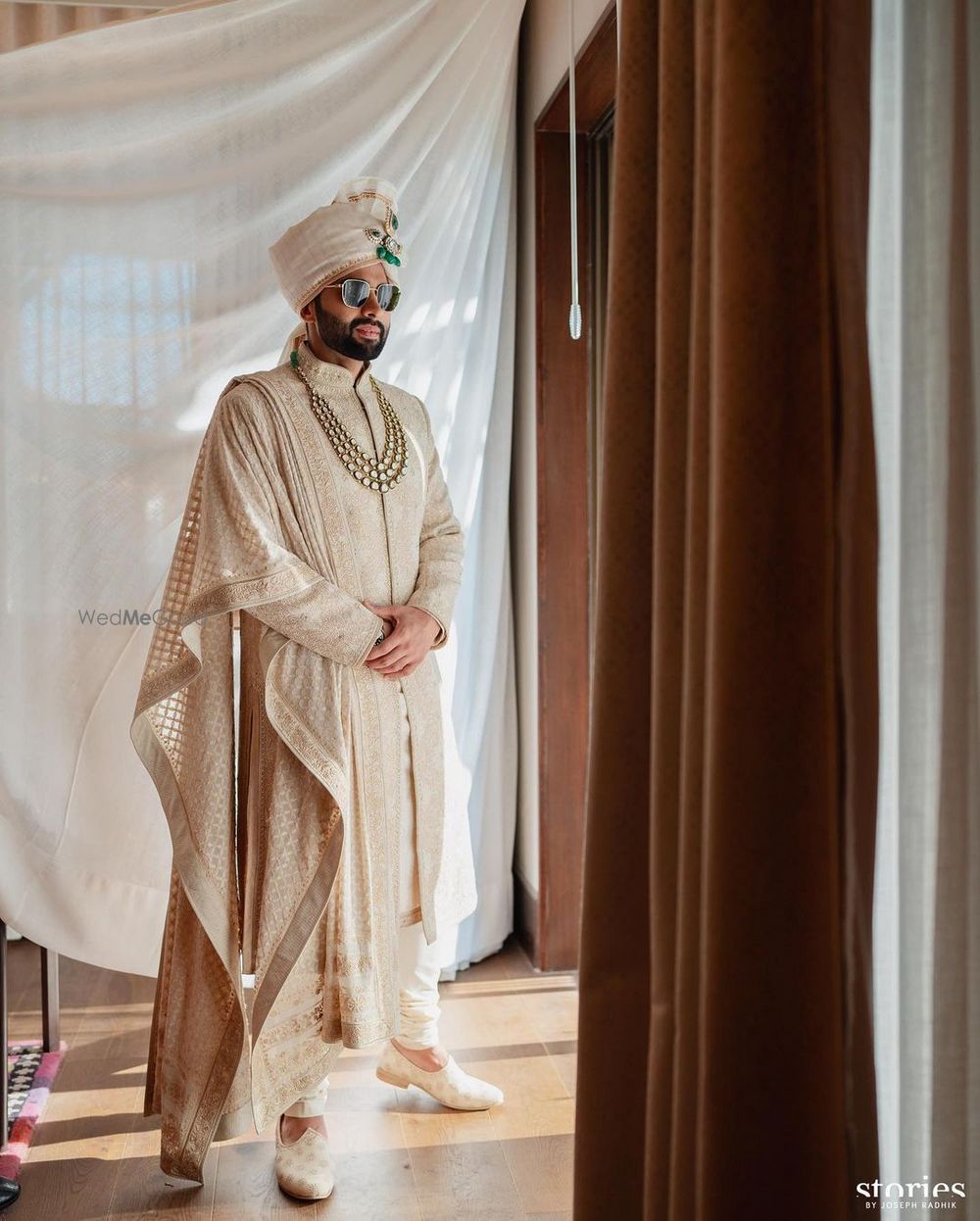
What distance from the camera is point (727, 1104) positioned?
2.99 ft

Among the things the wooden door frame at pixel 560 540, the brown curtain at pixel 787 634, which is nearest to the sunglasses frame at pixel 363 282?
the wooden door frame at pixel 560 540

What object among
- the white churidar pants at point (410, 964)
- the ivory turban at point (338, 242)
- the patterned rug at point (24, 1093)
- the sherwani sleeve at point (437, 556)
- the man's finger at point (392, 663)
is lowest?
the patterned rug at point (24, 1093)

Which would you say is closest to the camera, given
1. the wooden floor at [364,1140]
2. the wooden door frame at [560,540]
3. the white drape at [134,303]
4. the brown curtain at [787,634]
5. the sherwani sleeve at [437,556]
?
the brown curtain at [787,634]

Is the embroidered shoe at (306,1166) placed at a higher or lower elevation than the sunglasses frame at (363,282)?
lower

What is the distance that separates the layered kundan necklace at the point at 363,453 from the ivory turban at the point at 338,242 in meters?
0.16

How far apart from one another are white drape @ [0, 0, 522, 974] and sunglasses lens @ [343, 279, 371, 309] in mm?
675

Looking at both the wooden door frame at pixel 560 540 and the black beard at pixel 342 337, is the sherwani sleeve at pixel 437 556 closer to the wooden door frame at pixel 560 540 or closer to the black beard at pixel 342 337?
the black beard at pixel 342 337

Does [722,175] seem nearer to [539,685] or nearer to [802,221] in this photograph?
[802,221]

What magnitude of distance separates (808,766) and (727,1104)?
0.27m

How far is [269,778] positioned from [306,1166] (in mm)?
660

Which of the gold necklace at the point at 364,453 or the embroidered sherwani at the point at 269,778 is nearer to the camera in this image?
the embroidered sherwani at the point at 269,778

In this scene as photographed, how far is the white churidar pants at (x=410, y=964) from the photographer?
81.5 inches

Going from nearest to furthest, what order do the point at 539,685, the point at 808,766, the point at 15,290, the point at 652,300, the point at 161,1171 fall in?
the point at 808,766
the point at 652,300
the point at 161,1171
the point at 15,290
the point at 539,685

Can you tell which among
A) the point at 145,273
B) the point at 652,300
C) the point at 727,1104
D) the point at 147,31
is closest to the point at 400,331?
the point at 145,273
